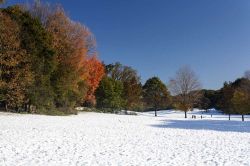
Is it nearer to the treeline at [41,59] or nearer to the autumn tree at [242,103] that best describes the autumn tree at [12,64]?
the treeline at [41,59]

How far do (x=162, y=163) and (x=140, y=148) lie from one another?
3552 millimetres

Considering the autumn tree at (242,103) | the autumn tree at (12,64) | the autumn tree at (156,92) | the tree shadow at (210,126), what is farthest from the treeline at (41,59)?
the autumn tree at (156,92)

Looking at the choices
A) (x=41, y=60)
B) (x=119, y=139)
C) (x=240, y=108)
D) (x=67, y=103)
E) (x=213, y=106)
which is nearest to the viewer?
(x=119, y=139)

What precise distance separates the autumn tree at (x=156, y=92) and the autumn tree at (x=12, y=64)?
46.2 metres

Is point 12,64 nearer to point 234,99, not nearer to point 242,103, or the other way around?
point 242,103

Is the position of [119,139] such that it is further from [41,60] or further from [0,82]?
[41,60]

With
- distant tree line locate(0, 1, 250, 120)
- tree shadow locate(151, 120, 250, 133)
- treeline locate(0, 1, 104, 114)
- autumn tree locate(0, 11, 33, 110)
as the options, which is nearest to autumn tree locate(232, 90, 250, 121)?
distant tree line locate(0, 1, 250, 120)

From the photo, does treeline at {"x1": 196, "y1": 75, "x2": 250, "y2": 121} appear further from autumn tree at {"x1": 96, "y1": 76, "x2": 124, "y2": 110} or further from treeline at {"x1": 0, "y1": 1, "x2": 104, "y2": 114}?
treeline at {"x1": 0, "y1": 1, "x2": 104, "y2": 114}

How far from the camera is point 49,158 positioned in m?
12.5

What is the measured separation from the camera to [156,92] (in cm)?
7788

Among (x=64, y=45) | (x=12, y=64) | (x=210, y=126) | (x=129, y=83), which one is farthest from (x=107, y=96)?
(x=12, y=64)

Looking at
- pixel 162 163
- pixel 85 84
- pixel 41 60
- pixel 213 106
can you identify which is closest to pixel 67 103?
pixel 85 84

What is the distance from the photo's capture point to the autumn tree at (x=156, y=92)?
77688mm

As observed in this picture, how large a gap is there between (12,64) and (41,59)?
5.83m
